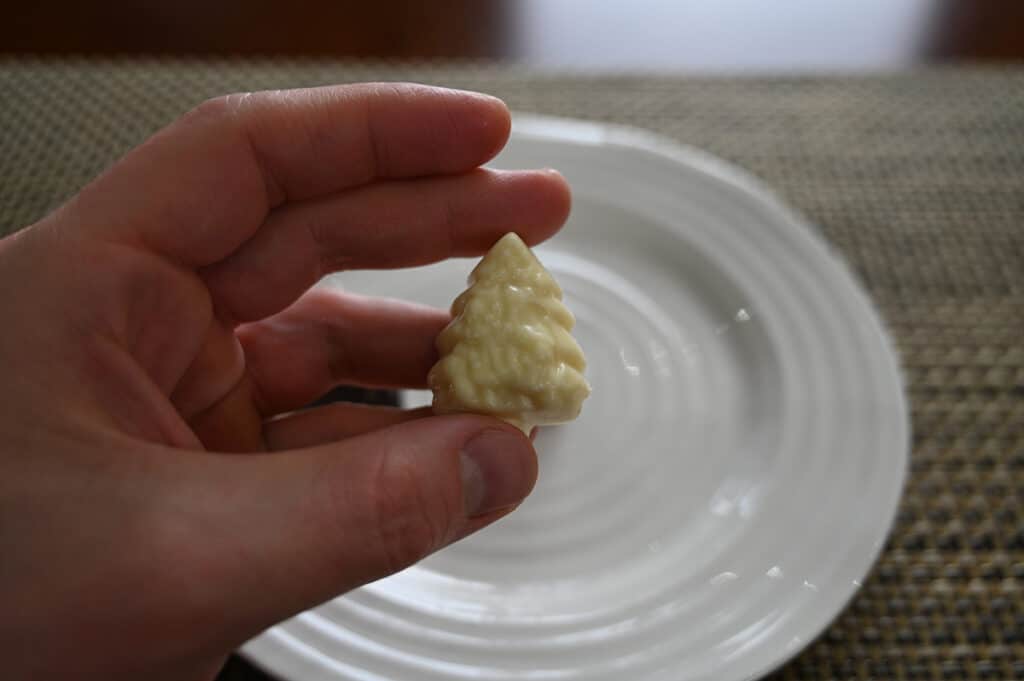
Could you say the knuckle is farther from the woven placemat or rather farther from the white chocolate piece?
the woven placemat

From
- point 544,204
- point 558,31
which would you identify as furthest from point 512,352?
point 558,31

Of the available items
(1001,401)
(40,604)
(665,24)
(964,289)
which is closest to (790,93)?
(665,24)

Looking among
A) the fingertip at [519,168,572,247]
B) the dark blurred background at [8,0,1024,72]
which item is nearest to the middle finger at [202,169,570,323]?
the fingertip at [519,168,572,247]

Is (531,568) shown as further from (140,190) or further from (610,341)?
(140,190)

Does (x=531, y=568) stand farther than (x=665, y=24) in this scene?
No

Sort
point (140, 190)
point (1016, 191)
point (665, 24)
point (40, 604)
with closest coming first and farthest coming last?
point (40, 604) → point (140, 190) → point (1016, 191) → point (665, 24)

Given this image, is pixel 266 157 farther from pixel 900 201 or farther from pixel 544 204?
pixel 900 201
